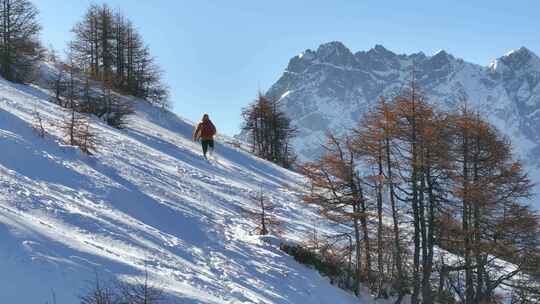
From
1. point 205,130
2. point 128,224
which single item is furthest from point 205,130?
point 128,224

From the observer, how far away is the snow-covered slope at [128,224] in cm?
756

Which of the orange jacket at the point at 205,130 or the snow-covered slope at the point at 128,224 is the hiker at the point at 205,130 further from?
the snow-covered slope at the point at 128,224

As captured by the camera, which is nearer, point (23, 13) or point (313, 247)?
point (313, 247)

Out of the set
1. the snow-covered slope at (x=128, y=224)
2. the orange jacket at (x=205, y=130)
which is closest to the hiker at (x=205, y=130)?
the orange jacket at (x=205, y=130)

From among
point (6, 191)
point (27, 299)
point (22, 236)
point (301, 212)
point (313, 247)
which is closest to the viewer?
point (27, 299)

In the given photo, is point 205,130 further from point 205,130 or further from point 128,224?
point 128,224

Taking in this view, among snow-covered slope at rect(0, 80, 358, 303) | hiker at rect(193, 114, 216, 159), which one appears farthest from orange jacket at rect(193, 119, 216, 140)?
snow-covered slope at rect(0, 80, 358, 303)

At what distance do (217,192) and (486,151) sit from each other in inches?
378

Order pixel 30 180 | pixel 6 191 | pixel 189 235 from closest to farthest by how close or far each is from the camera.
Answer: pixel 6 191 < pixel 30 180 < pixel 189 235

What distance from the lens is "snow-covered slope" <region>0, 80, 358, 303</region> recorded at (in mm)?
7559

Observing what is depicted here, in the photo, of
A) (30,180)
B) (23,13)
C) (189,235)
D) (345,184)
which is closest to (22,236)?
(30,180)

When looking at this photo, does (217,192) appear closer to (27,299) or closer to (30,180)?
(30,180)

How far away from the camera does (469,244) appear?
1845 cm

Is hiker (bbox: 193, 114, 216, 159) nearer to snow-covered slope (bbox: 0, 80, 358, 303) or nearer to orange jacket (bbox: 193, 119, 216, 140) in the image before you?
orange jacket (bbox: 193, 119, 216, 140)
